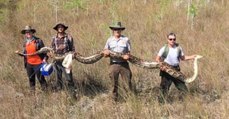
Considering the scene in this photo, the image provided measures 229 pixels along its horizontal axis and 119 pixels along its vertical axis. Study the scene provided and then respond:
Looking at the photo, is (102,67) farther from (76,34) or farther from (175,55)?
(76,34)

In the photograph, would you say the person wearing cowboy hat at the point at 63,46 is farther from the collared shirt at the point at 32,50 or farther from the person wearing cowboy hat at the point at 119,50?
the person wearing cowboy hat at the point at 119,50

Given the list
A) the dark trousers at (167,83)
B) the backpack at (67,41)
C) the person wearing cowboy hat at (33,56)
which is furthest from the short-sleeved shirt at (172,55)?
the person wearing cowboy hat at (33,56)

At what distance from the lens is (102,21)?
12.6m

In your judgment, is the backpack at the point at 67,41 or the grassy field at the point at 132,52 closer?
the grassy field at the point at 132,52

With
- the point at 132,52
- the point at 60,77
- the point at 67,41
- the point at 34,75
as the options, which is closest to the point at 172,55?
the point at 67,41

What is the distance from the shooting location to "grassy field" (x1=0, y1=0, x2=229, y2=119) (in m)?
6.10

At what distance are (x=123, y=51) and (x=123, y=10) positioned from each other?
7.24 m

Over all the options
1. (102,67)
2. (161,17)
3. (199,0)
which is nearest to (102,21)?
(161,17)

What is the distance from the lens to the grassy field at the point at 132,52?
20.0ft

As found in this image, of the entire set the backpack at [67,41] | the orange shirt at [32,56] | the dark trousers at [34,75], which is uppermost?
the backpack at [67,41]

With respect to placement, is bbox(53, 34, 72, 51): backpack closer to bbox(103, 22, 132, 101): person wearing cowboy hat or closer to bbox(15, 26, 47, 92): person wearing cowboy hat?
bbox(15, 26, 47, 92): person wearing cowboy hat

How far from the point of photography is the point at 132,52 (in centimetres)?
941

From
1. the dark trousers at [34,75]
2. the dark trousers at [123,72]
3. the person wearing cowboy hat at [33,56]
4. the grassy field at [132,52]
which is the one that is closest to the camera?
the grassy field at [132,52]

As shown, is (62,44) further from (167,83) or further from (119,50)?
(167,83)
